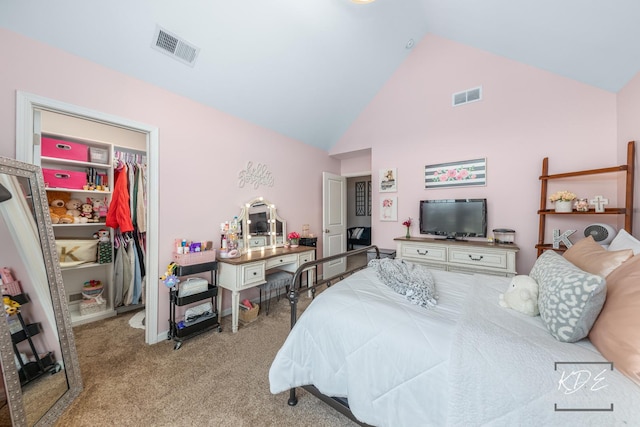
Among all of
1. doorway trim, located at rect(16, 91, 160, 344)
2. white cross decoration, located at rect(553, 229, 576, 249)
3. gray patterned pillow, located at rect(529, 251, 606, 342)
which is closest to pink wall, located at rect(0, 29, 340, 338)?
A: doorway trim, located at rect(16, 91, 160, 344)

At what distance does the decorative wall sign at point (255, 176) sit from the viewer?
3.10 meters

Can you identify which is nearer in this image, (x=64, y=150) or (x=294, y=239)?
(x=64, y=150)

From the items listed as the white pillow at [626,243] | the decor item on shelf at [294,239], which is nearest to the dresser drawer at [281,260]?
the decor item on shelf at [294,239]

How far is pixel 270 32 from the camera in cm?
231

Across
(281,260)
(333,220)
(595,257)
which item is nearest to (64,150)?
(281,260)

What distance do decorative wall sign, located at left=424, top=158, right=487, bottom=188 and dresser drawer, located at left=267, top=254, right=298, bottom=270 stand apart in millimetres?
2232

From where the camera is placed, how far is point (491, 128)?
10.2 ft

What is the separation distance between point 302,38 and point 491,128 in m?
2.59

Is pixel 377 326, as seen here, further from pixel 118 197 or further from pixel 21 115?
pixel 118 197

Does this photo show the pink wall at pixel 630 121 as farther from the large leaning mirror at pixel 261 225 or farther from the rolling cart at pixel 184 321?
the rolling cart at pixel 184 321

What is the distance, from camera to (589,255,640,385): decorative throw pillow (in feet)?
2.64

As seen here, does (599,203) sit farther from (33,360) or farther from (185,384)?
(33,360)

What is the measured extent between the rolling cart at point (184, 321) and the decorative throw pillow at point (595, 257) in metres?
2.85

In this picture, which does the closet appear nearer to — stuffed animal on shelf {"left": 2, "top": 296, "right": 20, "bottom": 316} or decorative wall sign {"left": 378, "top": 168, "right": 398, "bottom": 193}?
stuffed animal on shelf {"left": 2, "top": 296, "right": 20, "bottom": 316}
